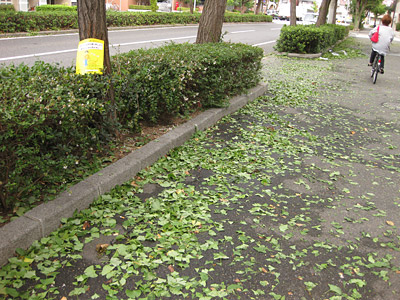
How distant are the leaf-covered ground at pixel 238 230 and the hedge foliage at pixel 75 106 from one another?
490mm

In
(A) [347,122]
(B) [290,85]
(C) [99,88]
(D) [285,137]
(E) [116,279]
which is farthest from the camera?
(B) [290,85]

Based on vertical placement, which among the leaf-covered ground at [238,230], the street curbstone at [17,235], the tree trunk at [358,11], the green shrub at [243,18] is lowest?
the leaf-covered ground at [238,230]

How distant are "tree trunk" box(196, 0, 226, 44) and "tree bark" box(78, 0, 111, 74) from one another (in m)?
4.29

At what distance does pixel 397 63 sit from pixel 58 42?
1392cm

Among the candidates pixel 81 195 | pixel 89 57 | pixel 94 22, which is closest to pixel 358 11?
pixel 94 22

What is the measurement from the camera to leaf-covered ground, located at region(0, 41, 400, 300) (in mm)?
2680

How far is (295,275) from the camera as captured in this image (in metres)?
2.85

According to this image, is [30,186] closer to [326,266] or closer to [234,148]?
[326,266]

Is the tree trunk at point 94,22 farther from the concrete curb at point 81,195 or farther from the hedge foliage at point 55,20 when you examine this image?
the hedge foliage at point 55,20

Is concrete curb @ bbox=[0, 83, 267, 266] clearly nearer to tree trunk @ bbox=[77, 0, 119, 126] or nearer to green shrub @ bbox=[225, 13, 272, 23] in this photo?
tree trunk @ bbox=[77, 0, 119, 126]


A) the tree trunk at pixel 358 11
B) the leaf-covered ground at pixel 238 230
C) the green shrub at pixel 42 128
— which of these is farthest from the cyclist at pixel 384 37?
the tree trunk at pixel 358 11

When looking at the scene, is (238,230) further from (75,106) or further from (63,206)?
(75,106)

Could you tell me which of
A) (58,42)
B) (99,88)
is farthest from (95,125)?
(58,42)

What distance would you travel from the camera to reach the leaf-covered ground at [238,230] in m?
2.68
